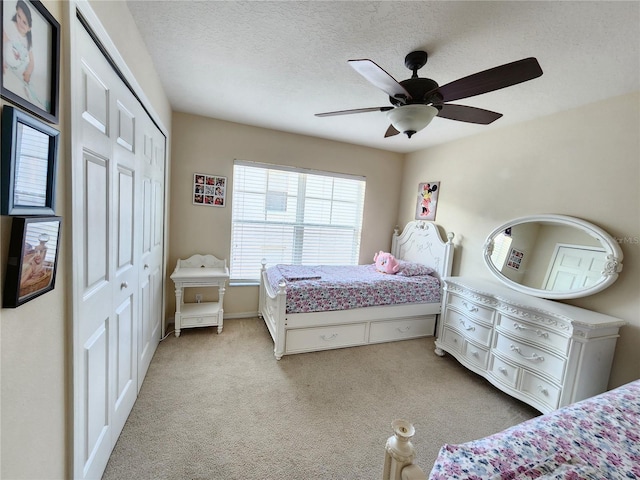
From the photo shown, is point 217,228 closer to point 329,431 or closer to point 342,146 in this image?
point 342,146

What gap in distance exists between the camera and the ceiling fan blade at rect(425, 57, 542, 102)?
1.12 meters

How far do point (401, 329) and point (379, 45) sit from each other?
2.73 metres

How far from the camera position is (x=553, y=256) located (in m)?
2.29

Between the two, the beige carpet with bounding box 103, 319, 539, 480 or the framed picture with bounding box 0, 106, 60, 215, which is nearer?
the framed picture with bounding box 0, 106, 60, 215

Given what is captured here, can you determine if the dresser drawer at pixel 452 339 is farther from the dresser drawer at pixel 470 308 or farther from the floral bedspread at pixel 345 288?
the floral bedspread at pixel 345 288

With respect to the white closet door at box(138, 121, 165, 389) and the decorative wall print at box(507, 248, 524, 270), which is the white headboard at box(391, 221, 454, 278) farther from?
the white closet door at box(138, 121, 165, 389)

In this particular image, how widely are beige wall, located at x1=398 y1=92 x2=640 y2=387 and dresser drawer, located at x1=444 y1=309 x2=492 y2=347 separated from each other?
24.7 inches

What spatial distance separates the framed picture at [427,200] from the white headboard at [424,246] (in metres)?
0.13

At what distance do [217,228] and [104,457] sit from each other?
2.30 m

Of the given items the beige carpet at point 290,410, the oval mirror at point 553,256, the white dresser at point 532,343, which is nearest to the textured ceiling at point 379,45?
the oval mirror at point 553,256

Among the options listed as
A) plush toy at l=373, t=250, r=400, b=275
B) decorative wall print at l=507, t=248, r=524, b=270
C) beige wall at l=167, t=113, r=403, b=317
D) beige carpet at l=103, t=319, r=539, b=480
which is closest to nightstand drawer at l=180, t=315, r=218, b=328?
beige carpet at l=103, t=319, r=539, b=480

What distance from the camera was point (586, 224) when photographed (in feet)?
6.75

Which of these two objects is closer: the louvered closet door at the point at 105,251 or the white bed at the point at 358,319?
the louvered closet door at the point at 105,251

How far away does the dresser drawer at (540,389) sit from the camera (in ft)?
6.04
